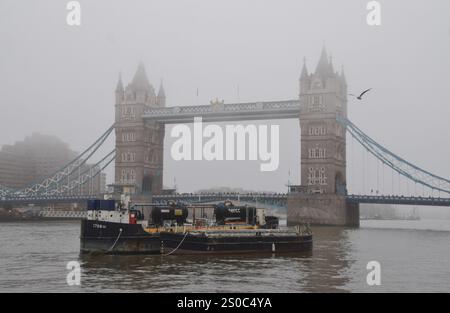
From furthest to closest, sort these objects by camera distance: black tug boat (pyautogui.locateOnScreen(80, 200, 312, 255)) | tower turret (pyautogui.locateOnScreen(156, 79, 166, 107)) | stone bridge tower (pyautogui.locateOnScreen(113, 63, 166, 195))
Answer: tower turret (pyautogui.locateOnScreen(156, 79, 166, 107)) < stone bridge tower (pyautogui.locateOnScreen(113, 63, 166, 195)) < black tug boat (pyautogui.locateOnScreen(80, 200, 312, 255))

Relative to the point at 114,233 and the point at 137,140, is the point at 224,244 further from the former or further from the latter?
the point at 137,140

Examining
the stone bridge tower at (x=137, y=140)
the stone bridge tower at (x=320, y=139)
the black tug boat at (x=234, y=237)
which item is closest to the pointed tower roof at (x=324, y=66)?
the stone bridge tower at (x=320, y=139)

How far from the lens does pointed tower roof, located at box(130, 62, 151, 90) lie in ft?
439

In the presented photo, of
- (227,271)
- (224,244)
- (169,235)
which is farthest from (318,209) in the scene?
(227,271)

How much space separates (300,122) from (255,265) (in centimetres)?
7482

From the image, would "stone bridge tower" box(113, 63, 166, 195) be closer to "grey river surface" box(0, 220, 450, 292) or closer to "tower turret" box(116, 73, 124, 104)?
"tower turret" box(116, 73, 124, 104)

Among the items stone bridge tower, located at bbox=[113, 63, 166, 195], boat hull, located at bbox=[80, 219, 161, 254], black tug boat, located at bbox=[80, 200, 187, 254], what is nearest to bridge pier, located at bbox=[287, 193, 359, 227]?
stone bridge tower, located at bbox=[113, 63, 166, 195]

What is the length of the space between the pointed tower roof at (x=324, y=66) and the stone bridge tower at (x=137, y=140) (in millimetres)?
39905

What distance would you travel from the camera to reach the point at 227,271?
39.2 meters

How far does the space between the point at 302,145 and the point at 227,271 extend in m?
79.1

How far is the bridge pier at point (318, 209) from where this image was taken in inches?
4176

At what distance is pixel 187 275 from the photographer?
3712 centimetres

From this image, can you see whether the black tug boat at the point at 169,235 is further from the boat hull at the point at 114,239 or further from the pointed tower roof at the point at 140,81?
the pointed tower roof at the point at 140,81

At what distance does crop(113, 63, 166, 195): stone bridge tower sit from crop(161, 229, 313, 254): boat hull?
78.3 m
